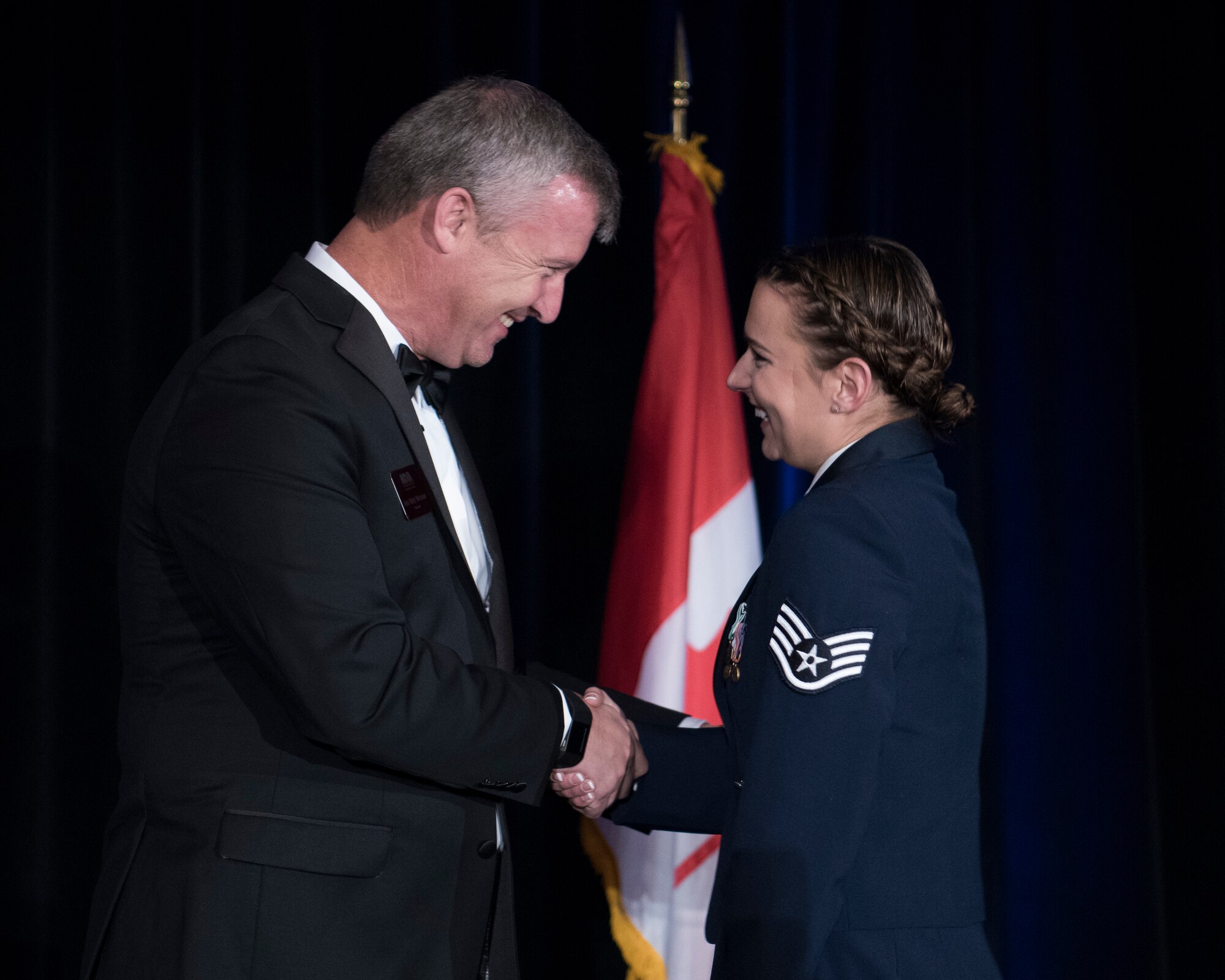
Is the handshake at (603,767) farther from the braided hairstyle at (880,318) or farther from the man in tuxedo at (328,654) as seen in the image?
the braided hairstyle at (880,318)

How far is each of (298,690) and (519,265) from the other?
757 millimetres

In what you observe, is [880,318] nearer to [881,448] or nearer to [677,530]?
[881,448]

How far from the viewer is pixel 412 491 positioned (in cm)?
157

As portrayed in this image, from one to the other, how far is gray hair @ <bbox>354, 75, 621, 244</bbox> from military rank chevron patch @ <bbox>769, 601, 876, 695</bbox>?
797 millimetres

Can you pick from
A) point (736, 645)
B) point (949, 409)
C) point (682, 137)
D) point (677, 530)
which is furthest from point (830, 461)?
point (682, 137)

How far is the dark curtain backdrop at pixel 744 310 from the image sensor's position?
8.98 ft

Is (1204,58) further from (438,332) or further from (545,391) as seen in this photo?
(438,332)

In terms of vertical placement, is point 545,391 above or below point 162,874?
above

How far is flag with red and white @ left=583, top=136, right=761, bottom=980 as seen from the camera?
256cm

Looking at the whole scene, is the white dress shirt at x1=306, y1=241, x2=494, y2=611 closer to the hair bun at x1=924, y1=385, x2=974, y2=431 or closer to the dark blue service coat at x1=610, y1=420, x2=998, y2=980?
the dark blue service coat at x1=610, y1=420, x2=998, y2=980

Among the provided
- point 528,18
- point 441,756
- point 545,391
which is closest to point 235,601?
point 441,756

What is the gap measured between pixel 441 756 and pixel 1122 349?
2529mm

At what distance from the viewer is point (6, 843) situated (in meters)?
2.70

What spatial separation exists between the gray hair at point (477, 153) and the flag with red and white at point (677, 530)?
0.97m
